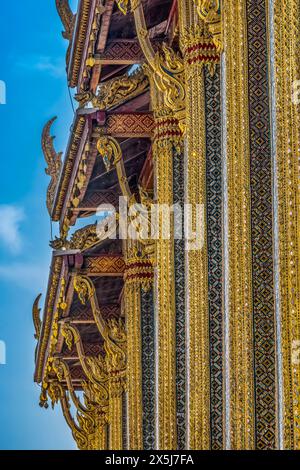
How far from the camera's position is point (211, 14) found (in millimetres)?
21406

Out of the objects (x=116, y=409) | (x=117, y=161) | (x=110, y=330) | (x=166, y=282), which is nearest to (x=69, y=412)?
(x=116, y=409)

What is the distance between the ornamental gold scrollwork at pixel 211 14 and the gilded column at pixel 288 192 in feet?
13.5

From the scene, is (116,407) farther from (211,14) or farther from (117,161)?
(211,14)

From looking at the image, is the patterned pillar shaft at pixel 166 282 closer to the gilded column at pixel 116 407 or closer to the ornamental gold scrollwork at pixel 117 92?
the ornamental gold scrollwork at pixel 117 92

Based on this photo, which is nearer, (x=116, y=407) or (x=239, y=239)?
(x=239, y=239)

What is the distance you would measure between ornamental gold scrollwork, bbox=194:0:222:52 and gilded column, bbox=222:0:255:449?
1.30 m

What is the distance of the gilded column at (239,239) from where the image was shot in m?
19.2

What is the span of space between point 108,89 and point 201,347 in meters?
6.39

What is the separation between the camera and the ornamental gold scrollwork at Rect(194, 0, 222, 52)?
21.4 m

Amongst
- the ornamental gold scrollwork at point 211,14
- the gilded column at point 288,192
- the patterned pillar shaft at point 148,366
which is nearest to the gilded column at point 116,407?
the patterned pillar shaft at point 148,366

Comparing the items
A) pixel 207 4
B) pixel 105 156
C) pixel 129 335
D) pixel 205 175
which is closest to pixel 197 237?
pixel 205 175

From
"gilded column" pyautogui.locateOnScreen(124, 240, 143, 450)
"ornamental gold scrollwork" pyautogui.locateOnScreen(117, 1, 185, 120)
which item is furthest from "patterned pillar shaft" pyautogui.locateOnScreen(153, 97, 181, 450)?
"gilded column" pyautogui.locateOnScreen(124, 240, 143, 450)

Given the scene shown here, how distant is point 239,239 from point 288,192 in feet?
8.34

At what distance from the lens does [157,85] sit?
2369 centimetres
